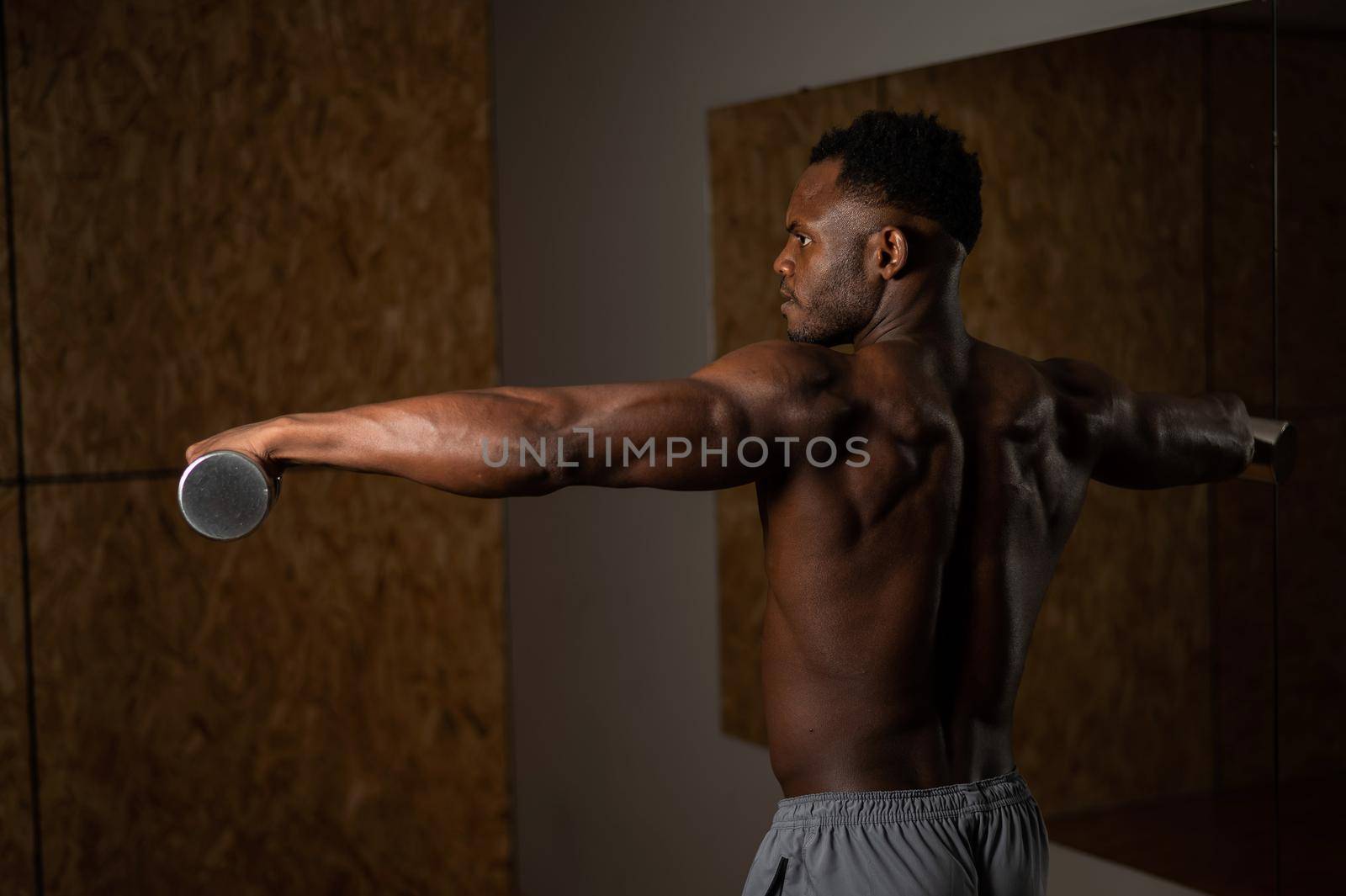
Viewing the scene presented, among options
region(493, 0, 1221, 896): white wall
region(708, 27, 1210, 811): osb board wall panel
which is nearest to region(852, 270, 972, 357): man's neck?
region(708, 27, 1210, 811): osb board wall panel

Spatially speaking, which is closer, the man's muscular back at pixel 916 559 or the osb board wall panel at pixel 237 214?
the man's muscular back at pixel 916 559

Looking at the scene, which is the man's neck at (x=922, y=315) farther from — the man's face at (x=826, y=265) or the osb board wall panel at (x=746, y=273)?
the osb board wall panel at (x=746, y=273)

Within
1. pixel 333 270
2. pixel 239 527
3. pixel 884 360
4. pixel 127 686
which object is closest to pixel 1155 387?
pixel 884 360

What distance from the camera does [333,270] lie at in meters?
3.79

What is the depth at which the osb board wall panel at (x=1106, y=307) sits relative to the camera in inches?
84.9

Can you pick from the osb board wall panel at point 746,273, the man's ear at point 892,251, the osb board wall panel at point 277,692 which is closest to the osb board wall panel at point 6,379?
the osb board wall panel at point 277,692

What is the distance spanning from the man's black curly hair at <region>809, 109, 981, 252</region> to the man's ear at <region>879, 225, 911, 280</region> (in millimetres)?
31

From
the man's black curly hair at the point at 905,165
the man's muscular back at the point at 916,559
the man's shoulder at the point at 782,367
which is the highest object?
the man's black curly hair at the point at 905,165

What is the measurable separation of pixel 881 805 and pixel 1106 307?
44.3 inches

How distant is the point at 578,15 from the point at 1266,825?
8.63 ft

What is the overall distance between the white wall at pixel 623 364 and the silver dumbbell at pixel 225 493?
1780 mm

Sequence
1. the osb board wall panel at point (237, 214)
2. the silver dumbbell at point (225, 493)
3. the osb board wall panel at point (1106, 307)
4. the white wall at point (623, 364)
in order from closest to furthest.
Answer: the silver dumbbell at point (225, 493) < the osb board wall panel at point (1106, 307) < the white wall at point (623, 364) < the osb board wall panel at point (237, 214)

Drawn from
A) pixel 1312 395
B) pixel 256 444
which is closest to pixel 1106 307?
pixel 1312 395

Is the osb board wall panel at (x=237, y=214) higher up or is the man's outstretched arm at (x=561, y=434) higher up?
the osb board wall panel at (x=237, y=214)
